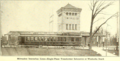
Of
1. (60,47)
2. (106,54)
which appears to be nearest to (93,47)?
(106,54)

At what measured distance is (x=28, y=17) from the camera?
3.25 m

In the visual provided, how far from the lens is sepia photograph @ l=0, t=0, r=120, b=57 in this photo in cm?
320

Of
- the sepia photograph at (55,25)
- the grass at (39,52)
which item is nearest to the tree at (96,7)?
the sepia photograph at (55,25)

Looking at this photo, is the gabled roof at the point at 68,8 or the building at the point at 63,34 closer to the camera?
the gabled roof at the point at 68,8

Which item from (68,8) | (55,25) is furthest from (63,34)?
(68,8)

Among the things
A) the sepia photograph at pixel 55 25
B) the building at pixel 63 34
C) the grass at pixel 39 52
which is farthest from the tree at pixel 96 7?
the grass at pixel 39 52

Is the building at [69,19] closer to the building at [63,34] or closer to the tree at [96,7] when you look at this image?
the building at [63,34]

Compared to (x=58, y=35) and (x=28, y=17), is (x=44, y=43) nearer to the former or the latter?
(x=58, y=35)

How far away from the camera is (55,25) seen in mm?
3344

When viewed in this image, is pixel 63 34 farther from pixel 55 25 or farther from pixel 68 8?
pixel 68 8

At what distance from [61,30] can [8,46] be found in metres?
1.18

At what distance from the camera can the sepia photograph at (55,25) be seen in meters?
3.20

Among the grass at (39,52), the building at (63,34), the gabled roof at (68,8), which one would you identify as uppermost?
the gabled roof at (68,8)

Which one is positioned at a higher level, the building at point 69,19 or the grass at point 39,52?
the building at point 69,19
